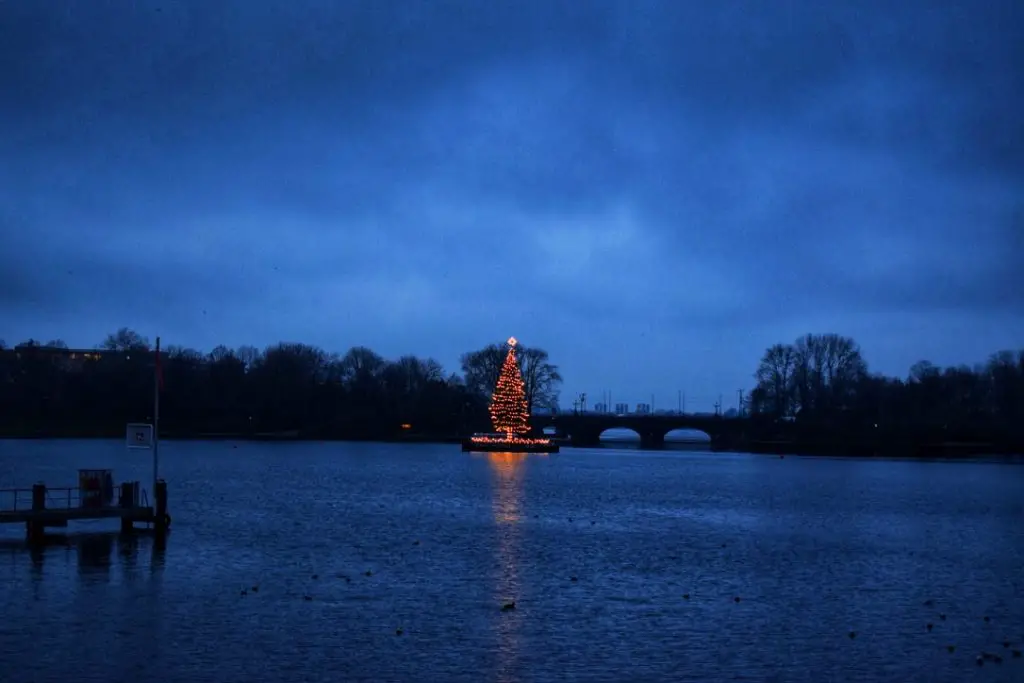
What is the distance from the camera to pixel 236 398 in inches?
7347

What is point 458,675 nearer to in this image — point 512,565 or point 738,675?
point 738,675

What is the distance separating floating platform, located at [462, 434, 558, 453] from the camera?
488 ft

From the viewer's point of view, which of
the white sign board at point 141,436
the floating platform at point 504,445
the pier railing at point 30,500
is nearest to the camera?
the white sign board at point 141,436

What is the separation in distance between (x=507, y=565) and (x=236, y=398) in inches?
6128

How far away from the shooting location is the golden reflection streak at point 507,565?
78.1ft

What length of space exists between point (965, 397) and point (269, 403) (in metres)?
110

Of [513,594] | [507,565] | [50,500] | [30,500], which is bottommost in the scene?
[513,594]

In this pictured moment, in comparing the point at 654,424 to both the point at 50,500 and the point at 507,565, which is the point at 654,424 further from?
the point at 507,565

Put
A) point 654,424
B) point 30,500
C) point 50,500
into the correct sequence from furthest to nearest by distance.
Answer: point 654,424
point 30,500
point 50,500

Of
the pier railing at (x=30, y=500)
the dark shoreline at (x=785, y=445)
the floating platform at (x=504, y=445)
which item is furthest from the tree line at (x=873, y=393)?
the pier railing at (x=30, y=500)

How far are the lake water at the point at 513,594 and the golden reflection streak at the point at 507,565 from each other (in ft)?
0.37

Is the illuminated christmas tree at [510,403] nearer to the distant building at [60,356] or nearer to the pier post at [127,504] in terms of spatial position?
the distant building at [60,356]

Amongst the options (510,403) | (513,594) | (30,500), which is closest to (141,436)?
(30,500)

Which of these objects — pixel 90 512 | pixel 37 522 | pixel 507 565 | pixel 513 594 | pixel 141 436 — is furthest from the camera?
pixel 141 436
